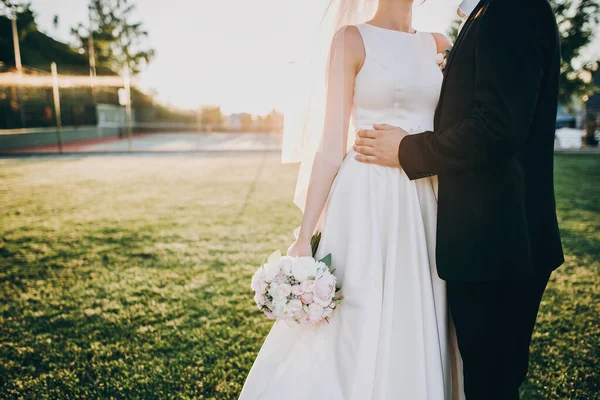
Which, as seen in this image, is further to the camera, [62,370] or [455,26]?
[455,26]

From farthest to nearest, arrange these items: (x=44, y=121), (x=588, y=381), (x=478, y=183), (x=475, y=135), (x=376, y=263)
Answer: (x=44, y=121), (x=588, y=381), (x=376, y=263), (x=478, y=183), (x=475, y=135)

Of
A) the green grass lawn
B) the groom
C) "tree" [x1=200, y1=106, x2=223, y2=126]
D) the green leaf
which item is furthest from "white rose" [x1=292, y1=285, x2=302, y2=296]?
"tree" [x1=200, y1=106, x2=223, y2=126]

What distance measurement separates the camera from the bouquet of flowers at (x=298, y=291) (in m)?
1.35

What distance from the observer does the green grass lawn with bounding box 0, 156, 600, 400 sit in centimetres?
251

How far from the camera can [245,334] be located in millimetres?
3020

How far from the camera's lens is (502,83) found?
112 centimetres

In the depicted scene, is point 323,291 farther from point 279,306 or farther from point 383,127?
point 383,127

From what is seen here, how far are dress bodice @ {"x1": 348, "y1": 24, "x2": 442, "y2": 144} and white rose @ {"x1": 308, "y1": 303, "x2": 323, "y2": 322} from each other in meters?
0.70

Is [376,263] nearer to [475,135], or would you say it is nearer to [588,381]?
[475,135]

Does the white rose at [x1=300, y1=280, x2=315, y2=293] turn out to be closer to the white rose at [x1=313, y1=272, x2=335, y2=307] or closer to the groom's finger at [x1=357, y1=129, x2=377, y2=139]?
the white rose at [x1=313, y1=272, x2=335, y2=307]

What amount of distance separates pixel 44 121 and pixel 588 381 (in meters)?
23.3

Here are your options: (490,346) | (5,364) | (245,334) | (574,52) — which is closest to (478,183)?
(490,346)

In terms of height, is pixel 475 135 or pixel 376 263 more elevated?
pixel 475 135

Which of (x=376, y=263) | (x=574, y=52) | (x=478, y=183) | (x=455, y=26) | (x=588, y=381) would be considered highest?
(x=455, y=26)
